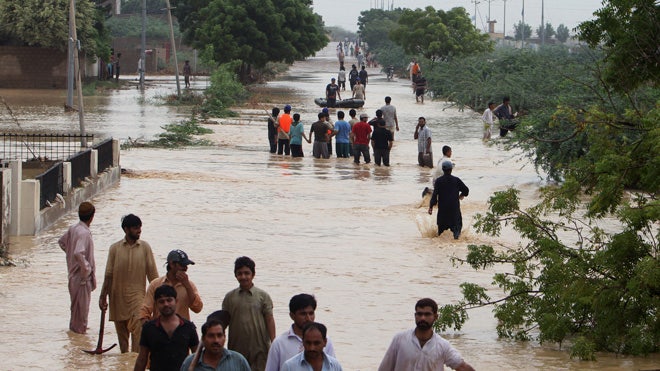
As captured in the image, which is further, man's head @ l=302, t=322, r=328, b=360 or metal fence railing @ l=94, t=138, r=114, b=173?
metal fence railing @ l=94, t=138, r=114, b=173

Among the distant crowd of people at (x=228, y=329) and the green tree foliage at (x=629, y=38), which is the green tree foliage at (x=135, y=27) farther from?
the distant crowd of people at (x=228, y=329)

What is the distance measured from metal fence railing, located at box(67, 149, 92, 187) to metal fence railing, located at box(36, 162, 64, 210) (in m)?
0.76

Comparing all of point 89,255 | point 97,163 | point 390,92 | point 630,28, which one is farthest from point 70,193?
point 390,92

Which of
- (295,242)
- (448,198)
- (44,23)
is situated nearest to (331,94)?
(44,23)

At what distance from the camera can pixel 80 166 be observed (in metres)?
23.0

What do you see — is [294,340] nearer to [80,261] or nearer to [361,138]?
[80,261]

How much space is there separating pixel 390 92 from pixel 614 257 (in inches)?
2063

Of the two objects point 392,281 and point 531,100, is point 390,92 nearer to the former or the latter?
point 531,100

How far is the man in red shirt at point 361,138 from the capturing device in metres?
30.5

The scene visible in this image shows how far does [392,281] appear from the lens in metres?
16.6

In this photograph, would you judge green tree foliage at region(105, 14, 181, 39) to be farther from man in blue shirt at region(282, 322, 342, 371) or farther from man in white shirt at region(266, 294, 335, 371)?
man in blue shirt at region(282, 322, 342, 371)

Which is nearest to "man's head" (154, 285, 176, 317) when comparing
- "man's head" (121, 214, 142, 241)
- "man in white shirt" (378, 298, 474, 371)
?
"man in white shirt" (378, 298, 474, 371)

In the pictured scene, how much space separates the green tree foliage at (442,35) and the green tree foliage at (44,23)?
2142cm

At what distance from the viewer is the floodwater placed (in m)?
12.9
